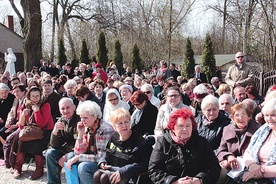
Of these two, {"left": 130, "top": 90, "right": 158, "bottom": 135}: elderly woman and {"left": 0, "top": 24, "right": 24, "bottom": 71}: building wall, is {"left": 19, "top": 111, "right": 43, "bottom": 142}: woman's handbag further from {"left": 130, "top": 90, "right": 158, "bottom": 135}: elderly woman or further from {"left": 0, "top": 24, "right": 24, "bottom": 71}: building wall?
{"left": 0, "top": 24, "right": 24, "bottom": 71}: building wall

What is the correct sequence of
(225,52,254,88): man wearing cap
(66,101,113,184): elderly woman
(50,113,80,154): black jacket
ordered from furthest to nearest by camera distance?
(225,52,254,88): man wearing cap, (50,113,80,154): black jacket, (66,101,113,184): elderly woman

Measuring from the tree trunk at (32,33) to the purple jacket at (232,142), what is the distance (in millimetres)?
14014

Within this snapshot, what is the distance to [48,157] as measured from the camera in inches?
180

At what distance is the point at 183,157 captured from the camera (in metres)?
3.20

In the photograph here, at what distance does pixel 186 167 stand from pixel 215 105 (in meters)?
1.25

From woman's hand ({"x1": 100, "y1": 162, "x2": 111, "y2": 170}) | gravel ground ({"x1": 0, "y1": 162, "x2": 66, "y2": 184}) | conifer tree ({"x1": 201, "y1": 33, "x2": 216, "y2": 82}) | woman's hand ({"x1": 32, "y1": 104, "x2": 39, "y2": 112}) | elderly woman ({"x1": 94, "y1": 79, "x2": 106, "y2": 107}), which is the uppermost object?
conifer tree ({"x1": 201, "y1": 33, "x2": 216, "y2": 82})

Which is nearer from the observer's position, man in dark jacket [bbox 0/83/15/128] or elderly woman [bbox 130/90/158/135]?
elderly woman [bbox 130/90/158/135]

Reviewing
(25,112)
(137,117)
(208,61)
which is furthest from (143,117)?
(208,61)

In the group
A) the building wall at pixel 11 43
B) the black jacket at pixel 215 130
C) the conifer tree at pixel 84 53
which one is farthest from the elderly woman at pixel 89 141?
the building wall at pixel 11 43

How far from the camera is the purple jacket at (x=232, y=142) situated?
3566 mm

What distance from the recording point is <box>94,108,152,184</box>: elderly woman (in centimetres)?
362

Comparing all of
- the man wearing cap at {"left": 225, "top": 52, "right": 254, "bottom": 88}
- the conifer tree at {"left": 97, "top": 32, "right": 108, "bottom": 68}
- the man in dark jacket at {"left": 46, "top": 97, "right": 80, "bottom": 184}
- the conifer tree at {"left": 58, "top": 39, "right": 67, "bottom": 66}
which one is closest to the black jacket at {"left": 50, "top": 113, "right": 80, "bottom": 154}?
the man in dark jacket at {"left": 46, "top": 97, "right": 80, "bottom": 184}

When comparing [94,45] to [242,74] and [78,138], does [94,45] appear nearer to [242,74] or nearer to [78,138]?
[242,74]

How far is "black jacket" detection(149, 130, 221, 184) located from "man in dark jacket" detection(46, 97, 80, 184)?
1.70 meters
